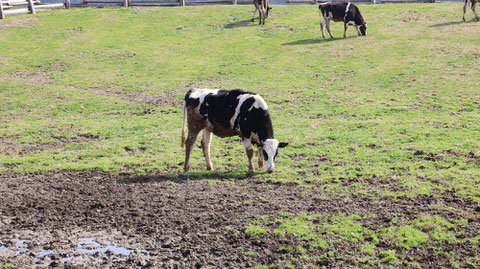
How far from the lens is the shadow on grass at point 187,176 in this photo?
13359mm

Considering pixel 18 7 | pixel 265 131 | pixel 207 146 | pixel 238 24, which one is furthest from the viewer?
pixel 18 7

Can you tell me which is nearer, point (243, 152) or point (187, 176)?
point (187, 176)

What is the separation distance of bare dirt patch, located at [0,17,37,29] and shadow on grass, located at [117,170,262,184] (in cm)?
2642

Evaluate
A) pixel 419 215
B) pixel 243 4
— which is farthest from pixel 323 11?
pixel 419 215

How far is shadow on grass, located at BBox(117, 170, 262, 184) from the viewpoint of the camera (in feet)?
43.8

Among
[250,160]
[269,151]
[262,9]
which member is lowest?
[250,160]

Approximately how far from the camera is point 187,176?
1361 cm

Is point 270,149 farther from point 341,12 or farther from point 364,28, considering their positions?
point 364,28

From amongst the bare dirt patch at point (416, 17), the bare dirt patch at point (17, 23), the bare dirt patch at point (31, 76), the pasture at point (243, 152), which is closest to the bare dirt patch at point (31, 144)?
the pasture at point (243, 152)

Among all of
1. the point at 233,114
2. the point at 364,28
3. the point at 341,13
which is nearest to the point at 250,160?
the point at 233,114

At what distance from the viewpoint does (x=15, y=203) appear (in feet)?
39.7

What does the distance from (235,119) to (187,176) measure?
2014 mm

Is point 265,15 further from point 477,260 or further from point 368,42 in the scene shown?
point 477,260

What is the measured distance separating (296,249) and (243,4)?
113ft
